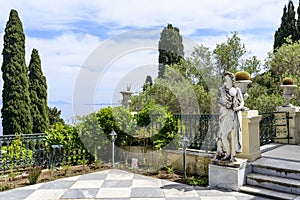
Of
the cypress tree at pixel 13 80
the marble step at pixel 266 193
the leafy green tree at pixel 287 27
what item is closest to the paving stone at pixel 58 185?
the marble step at pixel 266 193

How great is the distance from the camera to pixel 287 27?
68.2 ft

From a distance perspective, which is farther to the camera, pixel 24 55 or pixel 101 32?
pixel 24 55

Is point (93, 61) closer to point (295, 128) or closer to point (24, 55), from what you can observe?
point (295, 128)

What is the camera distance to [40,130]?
1376 cm

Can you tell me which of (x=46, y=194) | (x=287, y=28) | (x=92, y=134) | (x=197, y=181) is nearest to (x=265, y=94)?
(x=197, y=181)

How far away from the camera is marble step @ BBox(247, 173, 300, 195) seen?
417 centimetres

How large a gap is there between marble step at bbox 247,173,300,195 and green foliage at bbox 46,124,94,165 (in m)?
4.14

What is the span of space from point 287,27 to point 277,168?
1975 centimetres

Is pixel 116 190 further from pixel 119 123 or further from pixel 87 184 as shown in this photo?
pixel 119 123

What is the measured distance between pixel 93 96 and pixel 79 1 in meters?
2.56

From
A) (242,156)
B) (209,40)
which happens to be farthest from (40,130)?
(242,156)

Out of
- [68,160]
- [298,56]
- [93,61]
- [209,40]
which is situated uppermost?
[209,40]

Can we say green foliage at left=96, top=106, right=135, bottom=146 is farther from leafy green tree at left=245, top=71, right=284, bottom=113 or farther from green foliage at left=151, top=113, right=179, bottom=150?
leafy green tree at left=245, top=71, right=284, bottom=113

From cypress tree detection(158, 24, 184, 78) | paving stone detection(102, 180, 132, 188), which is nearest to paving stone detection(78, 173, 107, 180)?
paving stone detection(102, 180, 132, 188)
